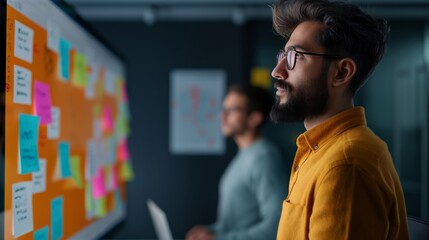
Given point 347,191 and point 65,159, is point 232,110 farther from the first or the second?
point 347,191

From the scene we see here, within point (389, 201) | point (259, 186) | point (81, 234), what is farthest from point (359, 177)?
point (259, 186)

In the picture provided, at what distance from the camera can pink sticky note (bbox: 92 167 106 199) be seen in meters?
1.92

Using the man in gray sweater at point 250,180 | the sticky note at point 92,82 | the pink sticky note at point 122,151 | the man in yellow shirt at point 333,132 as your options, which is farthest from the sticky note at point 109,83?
the man in yellow shirt at point 333,132

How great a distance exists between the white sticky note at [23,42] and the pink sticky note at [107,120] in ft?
3.17

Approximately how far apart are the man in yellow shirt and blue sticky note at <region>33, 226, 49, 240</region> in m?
0.66

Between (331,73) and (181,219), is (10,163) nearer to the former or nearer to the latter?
(331,73)

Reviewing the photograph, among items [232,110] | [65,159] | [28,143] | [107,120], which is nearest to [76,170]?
[65,159]

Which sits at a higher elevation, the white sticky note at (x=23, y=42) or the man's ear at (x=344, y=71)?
the white sticky note at (x=23, y=42)

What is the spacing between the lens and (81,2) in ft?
10.6

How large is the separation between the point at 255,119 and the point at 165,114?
3.62ft

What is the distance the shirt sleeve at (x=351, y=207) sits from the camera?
2.93ft

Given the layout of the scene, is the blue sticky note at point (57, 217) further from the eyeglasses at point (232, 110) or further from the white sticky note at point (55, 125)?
the eyeglasses at point (232, 110)

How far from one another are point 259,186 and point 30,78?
1.25 m

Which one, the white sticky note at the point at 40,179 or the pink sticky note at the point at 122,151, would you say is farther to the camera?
the pink sticky note at the point at 122,151
